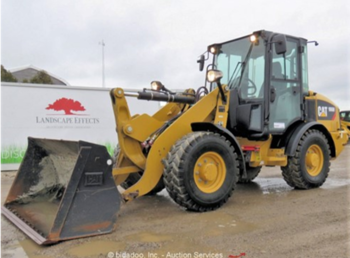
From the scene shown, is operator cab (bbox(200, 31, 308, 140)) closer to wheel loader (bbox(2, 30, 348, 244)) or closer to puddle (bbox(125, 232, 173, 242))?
wheel loader (bbox(2, 30, 348, 244))

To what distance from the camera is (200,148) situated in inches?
177

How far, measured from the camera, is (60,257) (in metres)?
3.12

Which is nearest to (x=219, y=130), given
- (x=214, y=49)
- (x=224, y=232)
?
(x=224, y=232)

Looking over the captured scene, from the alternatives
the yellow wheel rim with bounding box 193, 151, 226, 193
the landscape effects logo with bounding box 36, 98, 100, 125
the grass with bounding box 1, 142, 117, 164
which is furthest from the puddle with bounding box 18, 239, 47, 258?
the landscape effects logo with bounding box 36, 98, 100, 125

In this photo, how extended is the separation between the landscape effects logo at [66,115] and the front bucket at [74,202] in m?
5.38

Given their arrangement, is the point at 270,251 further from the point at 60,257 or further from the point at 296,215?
the point at 60,257

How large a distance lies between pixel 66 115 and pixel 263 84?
6.38 metres

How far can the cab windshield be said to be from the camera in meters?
5.56

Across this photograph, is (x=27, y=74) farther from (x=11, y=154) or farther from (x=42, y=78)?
(x=11, y=154)

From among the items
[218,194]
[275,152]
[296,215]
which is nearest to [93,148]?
[218,194]

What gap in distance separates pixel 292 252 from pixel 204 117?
236 centimetres

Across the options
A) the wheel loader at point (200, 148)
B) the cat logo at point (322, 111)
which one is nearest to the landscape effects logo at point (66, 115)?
the wheel loader at point (200, 148)

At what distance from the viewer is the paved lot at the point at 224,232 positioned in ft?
10.6

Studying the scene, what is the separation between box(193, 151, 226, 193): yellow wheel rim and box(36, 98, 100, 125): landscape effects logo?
6.38 m
